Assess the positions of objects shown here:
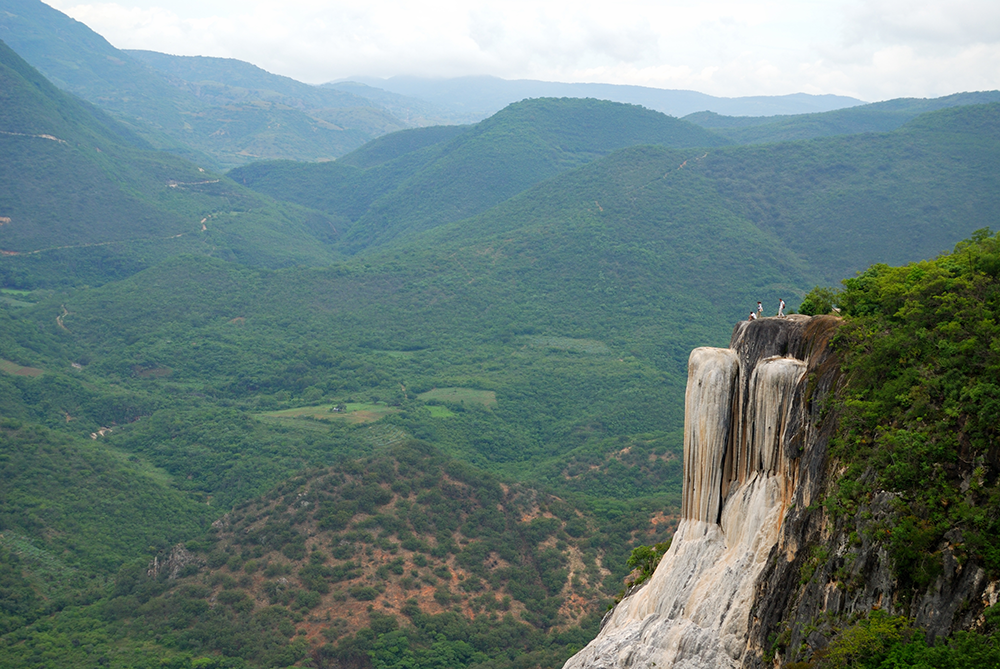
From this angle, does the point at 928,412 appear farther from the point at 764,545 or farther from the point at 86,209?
the point at 86,209

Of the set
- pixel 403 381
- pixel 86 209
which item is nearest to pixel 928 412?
pixel 403 381

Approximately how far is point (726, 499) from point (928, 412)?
601 centimetres

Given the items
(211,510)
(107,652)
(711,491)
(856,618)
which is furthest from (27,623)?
(856,618)

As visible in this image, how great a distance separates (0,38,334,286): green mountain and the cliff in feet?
486

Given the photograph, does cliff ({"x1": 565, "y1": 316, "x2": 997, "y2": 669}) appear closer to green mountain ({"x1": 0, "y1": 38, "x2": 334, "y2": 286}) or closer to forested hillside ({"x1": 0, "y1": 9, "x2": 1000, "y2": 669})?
forested hillside ({"x1": 0, "y1": 9, "x2": 1000, "y2": 669})

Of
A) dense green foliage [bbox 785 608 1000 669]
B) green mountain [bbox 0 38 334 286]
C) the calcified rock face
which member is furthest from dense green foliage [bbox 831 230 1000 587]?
green mountain [bbox 0 38 334 286]

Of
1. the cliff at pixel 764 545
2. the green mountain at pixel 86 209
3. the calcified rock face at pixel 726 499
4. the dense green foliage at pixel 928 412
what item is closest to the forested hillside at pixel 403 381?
the dense green foliage at pixel 928 412

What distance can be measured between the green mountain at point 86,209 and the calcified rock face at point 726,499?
485 feet

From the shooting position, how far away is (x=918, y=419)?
1577 cm

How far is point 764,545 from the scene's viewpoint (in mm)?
18609

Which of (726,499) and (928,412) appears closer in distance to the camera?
(928,412)

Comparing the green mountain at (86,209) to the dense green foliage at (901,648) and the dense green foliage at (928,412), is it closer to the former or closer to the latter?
the dense green foliage at (928,412)

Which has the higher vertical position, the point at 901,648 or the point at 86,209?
the point at 901,648

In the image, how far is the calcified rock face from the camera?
1862cm
